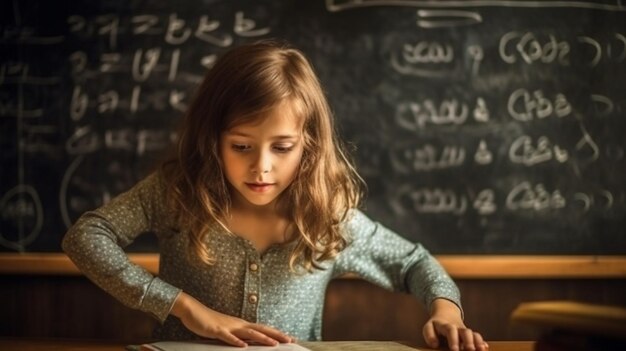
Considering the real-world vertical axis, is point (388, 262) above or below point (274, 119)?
below

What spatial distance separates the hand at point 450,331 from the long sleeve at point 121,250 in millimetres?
466

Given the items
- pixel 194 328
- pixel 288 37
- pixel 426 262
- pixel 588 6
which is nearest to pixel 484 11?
pixel 588 6

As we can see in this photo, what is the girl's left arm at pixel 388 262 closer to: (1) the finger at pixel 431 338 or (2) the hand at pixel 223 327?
(1) the finger at pixel 431 338

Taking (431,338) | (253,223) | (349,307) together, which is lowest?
(349,307)

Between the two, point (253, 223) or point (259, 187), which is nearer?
point (259, 187)

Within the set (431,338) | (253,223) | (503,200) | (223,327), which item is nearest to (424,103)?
(503,200)

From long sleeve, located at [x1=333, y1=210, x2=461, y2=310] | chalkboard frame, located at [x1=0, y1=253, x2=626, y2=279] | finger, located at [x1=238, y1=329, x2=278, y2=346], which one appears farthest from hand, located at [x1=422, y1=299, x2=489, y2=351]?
chalkboard frame, located at [x1=0, y1=253, x2=626, y2=279]

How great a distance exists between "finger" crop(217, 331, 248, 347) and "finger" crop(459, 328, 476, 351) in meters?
0.37

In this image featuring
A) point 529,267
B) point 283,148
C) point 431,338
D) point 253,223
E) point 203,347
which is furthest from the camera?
point 529,267

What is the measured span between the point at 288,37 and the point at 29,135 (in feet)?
2.59

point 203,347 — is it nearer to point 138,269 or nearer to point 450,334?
point 138,269

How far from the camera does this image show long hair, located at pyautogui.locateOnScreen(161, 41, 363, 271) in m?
1.45

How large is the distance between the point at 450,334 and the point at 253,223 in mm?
469

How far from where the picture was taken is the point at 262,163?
54.1 inches
